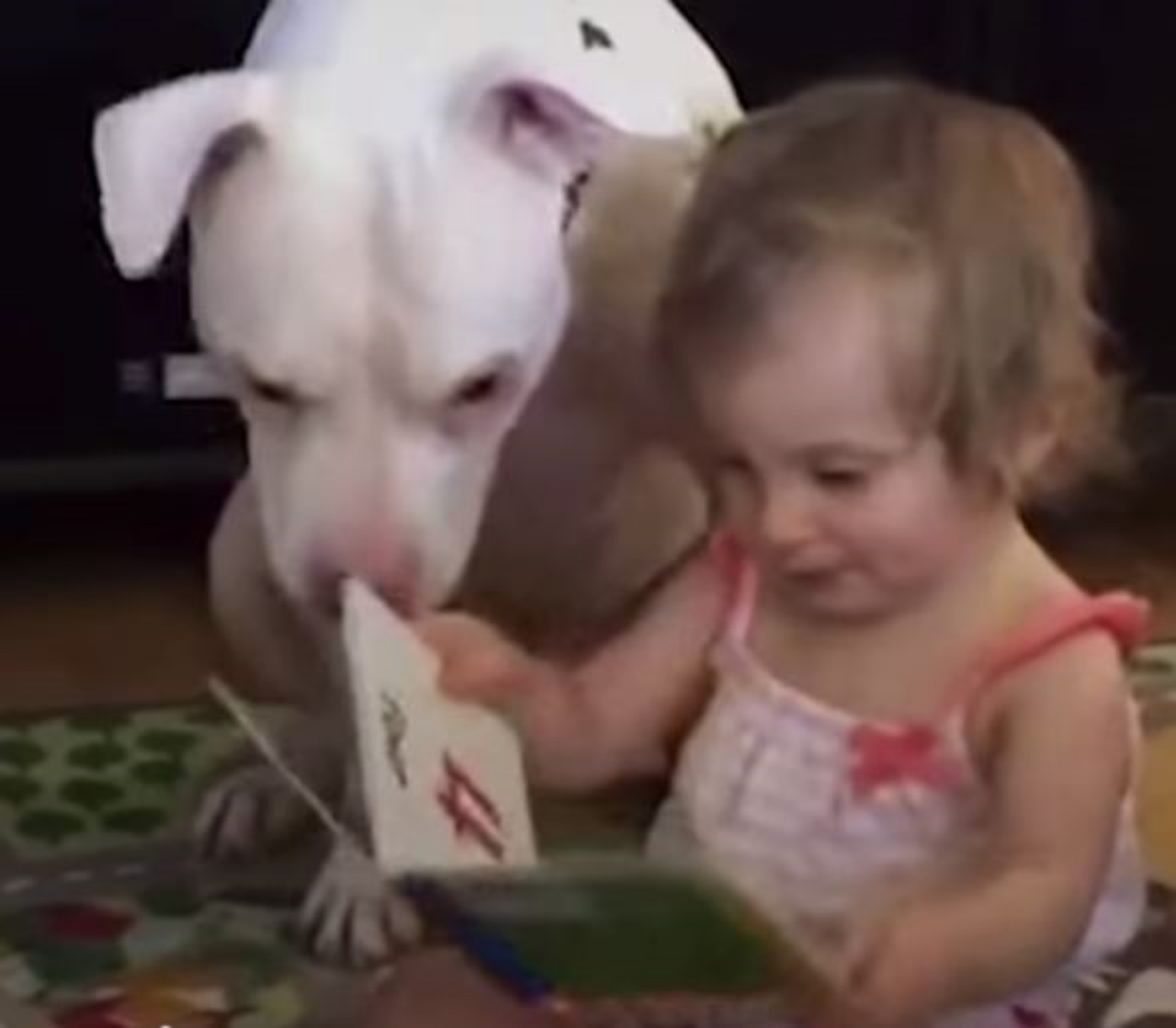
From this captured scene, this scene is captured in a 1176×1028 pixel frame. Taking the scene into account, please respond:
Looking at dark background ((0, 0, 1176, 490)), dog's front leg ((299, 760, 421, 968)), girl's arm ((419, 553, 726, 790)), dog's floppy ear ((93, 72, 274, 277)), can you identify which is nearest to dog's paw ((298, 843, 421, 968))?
dog's front leg ((299, 760, 421, 968))

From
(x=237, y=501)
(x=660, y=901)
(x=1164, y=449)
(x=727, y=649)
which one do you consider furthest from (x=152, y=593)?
(x=660, y=901)

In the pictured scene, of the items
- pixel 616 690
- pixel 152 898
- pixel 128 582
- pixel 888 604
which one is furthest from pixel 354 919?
pixel 128 582

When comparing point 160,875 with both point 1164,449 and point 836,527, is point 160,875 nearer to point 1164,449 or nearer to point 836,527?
point 836,527

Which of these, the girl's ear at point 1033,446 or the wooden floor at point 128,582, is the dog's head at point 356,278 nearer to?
the girl's ear at point 1033,446

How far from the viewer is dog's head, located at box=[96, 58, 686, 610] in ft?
4.72

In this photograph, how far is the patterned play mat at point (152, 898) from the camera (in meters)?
1.52

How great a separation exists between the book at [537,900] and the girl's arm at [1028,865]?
5 centimetres

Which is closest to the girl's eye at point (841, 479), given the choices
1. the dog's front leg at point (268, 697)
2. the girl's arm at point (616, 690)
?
the girl's arm at point (616, 690)

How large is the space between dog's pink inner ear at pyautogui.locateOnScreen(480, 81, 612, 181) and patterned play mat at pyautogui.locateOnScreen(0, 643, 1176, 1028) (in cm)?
27

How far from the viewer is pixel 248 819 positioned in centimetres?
169

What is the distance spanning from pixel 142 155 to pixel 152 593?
2.19ft

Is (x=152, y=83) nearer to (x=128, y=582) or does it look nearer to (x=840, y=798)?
(x=128, y=582)

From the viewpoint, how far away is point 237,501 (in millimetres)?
1685

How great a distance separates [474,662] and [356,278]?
0.16 metres
